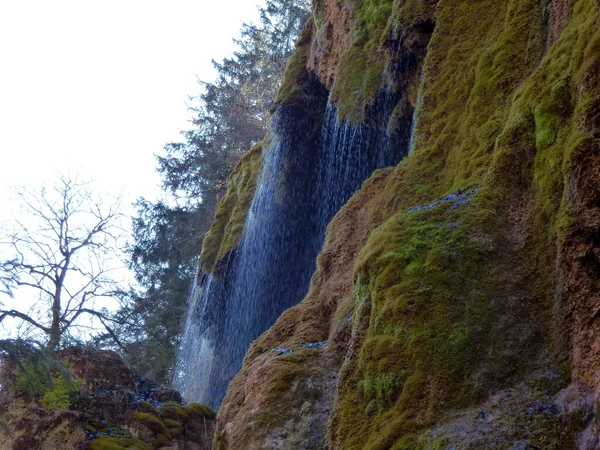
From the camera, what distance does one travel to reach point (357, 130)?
1108 centimetres

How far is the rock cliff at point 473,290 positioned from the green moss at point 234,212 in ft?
31.0

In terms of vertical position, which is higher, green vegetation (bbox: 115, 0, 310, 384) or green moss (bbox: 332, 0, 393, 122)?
green vegetation (bbox: 115, 0, 310, 384)

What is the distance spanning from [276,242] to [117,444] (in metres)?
6.32

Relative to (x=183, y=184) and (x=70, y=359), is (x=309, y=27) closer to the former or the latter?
(x=70, y=359)

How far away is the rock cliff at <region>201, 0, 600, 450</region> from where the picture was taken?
3.52 m

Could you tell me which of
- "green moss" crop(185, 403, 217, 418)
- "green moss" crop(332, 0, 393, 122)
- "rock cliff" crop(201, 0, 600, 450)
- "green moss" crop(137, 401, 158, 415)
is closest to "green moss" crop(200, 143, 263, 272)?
"green moss" crop(185, 403, 217, 418)

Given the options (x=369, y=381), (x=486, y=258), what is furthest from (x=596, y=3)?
(x=369, y=381)

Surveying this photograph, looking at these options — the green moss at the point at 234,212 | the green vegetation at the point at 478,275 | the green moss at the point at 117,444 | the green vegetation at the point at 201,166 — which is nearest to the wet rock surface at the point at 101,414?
the green moss at the point at 117,444

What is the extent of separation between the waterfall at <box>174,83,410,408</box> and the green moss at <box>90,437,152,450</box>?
438 centimetres

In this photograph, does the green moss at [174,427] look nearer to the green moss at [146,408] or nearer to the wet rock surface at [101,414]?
the wet rock surface at [101,414]

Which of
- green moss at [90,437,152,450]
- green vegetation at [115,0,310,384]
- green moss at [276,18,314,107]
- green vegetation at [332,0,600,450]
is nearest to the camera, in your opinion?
green vegetation at [332,0,600,450]

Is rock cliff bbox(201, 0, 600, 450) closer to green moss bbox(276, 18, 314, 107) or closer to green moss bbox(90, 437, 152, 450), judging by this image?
green moss bbox(90, 437, 152, 450)

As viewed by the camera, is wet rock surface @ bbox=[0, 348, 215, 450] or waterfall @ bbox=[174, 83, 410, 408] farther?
waterfall @ bbox=[174, 83, 410, 408]

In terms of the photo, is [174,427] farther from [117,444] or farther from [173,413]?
[117,444]
